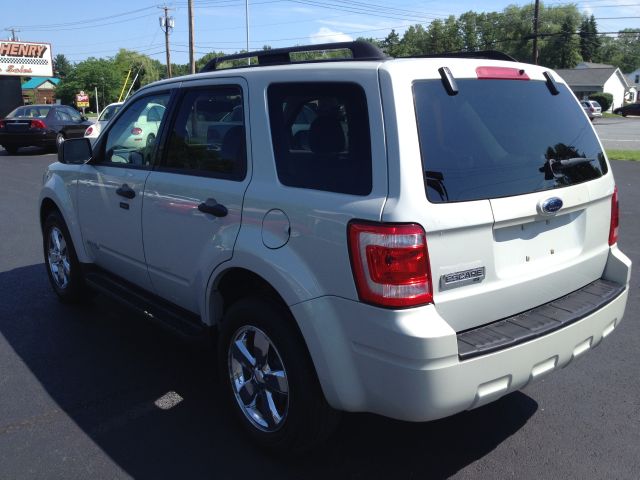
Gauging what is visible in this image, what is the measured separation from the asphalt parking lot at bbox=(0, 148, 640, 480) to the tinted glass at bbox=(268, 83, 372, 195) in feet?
4.65

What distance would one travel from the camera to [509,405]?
3.61 meters

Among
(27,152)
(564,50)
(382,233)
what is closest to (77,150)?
(382,233)

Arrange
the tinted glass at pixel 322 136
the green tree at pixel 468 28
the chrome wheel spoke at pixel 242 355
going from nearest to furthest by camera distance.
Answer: the tinted glass at pixel 322 136 < the chrome wheel spoke at pixel 242 355 < the green tree at pixel 468 28

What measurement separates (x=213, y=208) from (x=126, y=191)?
3.56 feet

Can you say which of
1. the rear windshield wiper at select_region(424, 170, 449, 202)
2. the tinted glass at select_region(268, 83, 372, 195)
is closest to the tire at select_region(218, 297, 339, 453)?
the tinted glass at select_region(268, 83, 372, 195)

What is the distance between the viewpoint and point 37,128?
1906 cm

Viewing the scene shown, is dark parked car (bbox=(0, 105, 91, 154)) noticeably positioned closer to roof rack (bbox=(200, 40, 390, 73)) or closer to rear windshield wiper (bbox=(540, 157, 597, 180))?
roof rack (bbox=(200, 40, 390, 73))

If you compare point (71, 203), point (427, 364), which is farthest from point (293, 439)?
point (71, 203)

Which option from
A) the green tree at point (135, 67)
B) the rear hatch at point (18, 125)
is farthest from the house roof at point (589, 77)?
the rear hatch at point (18, 125)

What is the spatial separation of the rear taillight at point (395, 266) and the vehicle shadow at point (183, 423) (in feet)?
3.39

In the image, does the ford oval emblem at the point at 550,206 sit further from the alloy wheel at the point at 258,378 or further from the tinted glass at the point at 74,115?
the tinted glass at the point at 74,115

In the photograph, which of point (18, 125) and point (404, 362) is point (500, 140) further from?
point (18, 125)

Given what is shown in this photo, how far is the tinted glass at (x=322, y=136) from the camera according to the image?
2.61m

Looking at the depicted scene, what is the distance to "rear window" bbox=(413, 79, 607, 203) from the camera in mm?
2570
